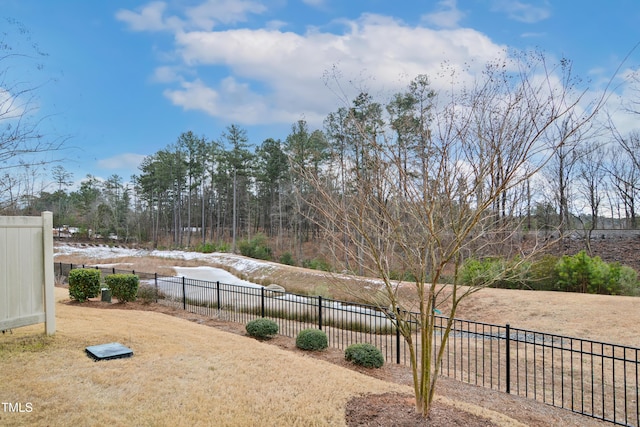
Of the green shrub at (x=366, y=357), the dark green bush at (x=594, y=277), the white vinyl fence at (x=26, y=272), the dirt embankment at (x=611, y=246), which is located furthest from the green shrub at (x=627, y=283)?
the white vinyl fence at (x=26, y=272)

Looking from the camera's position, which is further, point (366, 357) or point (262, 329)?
point (262, 329)

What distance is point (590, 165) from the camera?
25.2m

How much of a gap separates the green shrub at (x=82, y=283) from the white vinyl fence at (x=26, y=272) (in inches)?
232

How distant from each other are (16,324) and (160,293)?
298 inches

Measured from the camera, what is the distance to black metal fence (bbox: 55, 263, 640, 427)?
570 cm

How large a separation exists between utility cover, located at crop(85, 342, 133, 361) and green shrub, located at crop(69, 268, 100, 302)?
671 centimetres

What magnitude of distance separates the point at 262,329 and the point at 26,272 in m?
4.42

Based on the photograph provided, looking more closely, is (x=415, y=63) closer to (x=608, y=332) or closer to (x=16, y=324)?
(x=16, y=324)

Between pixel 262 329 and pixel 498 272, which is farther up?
pixel 498 272

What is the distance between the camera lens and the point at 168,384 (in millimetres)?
4441

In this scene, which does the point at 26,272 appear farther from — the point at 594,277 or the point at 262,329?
the point at 594,277

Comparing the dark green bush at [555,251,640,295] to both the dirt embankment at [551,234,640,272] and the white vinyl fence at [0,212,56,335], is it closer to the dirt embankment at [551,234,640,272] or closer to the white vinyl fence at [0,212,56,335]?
the dirt embankment at [551,234,640,272]

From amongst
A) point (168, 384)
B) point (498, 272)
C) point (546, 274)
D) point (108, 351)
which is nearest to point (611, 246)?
point (546, 274)

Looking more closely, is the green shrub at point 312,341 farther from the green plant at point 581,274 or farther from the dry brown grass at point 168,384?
the green plant at point 581,274
